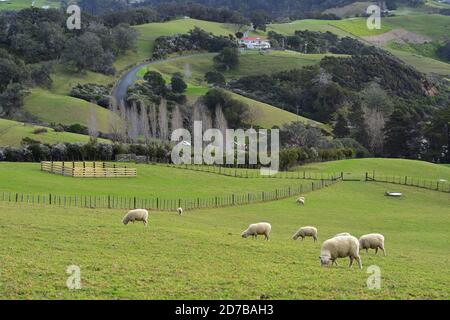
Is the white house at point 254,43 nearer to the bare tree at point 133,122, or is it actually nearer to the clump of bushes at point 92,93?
the clump of bushes at point 92,93

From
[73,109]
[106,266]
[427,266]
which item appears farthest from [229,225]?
[73,109]

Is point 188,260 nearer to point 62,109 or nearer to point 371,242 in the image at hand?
point 371,242

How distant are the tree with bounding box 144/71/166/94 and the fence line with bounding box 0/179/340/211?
8071 cm

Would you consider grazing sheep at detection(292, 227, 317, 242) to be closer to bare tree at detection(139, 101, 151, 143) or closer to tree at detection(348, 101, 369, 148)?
bare tree at detection(139, 101, 151, 143)

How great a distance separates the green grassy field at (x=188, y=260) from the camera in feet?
60.2

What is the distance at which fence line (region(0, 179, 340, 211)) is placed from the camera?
47.2 metres

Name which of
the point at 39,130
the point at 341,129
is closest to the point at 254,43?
the point at 341,129

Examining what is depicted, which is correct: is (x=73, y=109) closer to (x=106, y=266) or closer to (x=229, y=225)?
(x=229, y=225)

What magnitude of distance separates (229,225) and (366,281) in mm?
20666

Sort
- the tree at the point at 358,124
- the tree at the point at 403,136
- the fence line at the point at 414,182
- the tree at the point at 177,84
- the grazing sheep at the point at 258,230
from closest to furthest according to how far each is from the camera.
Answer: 1. the grazing sheep at the point at 258,230
2. the fence line at the point at 414,182
3. the tree at the point at 403,136
4. the tree at the point at 358,124
5. the tree at the point at 177,84

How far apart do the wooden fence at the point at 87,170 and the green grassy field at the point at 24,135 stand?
53.0 ft

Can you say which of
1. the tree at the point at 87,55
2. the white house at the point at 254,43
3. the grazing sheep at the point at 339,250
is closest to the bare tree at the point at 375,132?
the tree at the point at 87,55

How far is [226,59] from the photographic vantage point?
167875 mm

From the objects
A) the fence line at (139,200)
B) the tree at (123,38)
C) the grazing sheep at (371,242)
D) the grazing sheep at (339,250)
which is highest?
the tree at (123,38)
